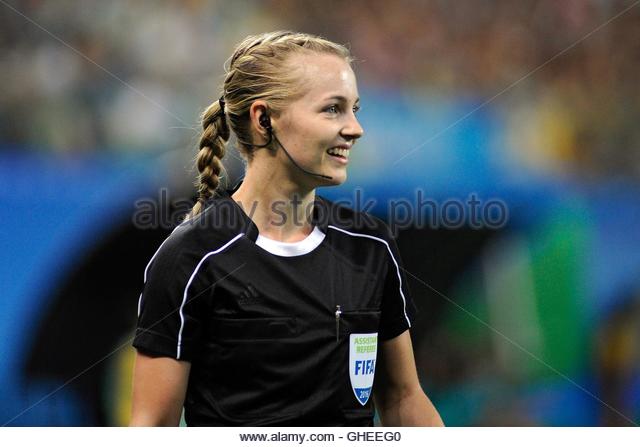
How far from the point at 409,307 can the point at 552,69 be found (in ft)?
5.36

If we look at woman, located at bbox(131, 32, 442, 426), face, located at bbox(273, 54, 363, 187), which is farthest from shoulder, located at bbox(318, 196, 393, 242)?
face, located at bbox(273, 54, 363, 187)

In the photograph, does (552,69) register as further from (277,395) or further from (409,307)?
(277,395)

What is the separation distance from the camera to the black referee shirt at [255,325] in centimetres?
148

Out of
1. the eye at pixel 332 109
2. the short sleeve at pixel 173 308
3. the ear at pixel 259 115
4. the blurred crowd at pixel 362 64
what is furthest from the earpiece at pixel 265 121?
the blurred crowd at pixel 362 64

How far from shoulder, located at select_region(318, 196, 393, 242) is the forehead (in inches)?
9.8

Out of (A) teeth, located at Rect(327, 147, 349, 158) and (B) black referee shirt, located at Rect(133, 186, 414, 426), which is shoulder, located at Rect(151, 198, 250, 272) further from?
(A) teeth, located at Rect(327, 147, 349, 158)

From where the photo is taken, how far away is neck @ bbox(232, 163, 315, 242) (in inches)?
62.7

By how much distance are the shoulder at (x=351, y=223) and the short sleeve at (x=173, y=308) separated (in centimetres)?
31

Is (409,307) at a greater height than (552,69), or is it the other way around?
(552,69)

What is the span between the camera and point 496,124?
2.92 m

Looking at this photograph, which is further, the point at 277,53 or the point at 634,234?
the point at 634,234

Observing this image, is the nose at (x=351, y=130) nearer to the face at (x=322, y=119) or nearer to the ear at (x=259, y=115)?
the face at (x=322, y=119)
